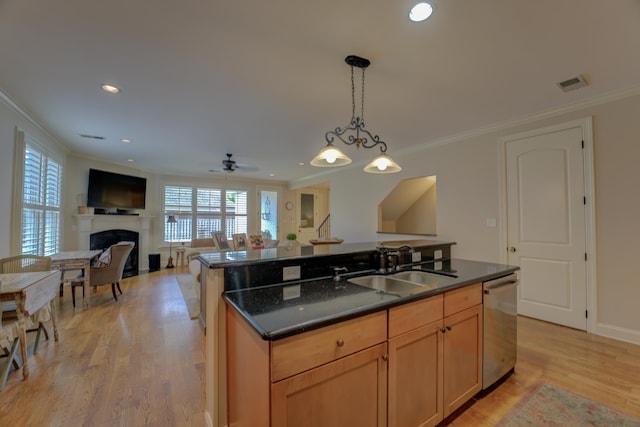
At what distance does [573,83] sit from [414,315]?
2.85m

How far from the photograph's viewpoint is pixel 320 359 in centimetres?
115

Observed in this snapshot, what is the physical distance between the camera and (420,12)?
170 cm

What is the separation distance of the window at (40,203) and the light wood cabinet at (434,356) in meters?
4.76

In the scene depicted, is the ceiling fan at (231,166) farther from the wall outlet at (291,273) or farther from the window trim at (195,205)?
the wall outlet at (291,273)

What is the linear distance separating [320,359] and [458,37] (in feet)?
7.48

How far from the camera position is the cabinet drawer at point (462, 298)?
1697mm

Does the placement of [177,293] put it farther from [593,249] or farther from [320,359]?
[593,249]

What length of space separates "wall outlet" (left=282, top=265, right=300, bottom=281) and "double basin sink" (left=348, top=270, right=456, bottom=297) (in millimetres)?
372

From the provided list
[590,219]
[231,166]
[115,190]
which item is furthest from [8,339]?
[590,219]

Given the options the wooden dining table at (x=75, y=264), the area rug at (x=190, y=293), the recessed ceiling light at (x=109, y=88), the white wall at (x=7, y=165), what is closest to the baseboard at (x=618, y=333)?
the area rug at (x=190, y=293)

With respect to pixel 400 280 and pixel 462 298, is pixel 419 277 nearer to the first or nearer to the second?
pixel 400 280

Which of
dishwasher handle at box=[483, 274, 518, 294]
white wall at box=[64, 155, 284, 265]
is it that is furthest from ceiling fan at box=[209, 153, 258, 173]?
dishwasher handle at box=[483, 274, 518, 294]

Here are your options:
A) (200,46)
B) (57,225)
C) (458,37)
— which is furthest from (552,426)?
(57,225)

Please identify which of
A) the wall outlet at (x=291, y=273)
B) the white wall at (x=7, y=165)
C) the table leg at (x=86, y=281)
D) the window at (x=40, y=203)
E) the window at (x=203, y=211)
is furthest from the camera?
the window at (x=203, y=211)
